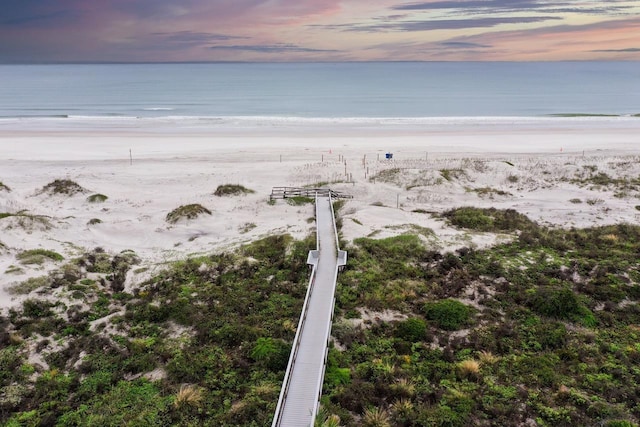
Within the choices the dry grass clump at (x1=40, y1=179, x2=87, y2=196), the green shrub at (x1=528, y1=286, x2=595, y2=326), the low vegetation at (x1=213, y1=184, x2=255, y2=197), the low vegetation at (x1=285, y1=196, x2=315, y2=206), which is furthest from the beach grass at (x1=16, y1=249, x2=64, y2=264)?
the green shrub at (x1=528, y1=286, x2=595, y2=326)

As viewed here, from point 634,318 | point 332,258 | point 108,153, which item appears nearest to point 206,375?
point 332,258

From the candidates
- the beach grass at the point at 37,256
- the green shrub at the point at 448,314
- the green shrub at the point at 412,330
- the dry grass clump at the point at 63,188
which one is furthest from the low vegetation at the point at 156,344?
the dry grass clump at the point at 63,188

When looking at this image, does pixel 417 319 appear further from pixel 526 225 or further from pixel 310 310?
pixel 526 225

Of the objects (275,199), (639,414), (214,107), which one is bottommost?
(639,414)

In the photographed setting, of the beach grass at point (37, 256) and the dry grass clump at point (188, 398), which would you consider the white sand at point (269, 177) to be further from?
the dry grass clump at point (188, 398)

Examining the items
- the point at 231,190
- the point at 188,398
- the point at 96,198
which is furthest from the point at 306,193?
the point at 188,398

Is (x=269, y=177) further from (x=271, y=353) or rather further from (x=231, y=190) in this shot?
(x=271, y=353)
